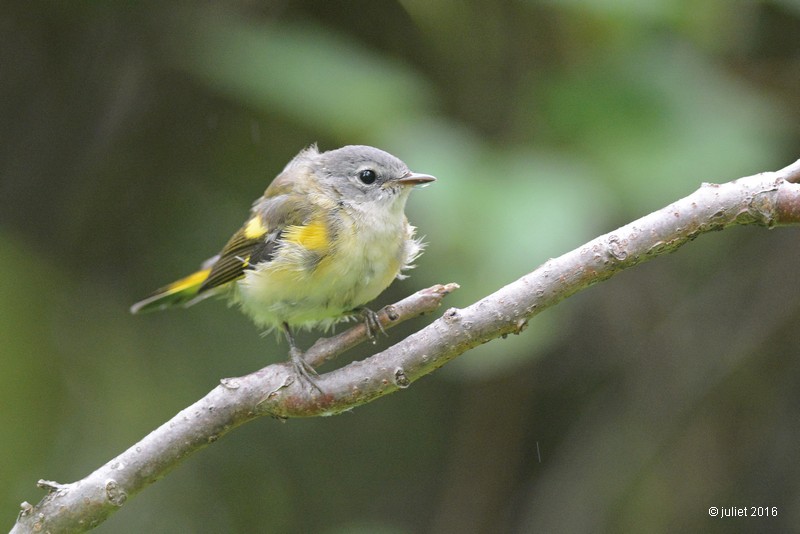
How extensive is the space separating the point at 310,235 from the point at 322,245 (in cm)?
8

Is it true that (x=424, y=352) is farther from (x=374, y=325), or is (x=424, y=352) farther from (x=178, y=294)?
(x=178, y=294)

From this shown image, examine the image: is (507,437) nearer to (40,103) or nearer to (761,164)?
(761,164)

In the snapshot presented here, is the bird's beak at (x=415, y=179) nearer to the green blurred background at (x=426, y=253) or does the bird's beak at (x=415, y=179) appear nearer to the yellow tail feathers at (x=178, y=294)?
the green blurred background at (x=426, y=253)

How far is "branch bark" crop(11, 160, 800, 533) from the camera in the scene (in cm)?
199

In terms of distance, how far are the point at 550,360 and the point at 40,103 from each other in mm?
3299

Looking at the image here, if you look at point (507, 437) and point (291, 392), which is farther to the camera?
point (507, 437)

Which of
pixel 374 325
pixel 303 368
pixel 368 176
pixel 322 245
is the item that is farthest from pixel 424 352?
pixel 368 176

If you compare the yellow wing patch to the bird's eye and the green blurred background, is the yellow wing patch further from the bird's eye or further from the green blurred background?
the green blurred background

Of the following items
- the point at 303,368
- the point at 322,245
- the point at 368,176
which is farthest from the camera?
the point at 368,176

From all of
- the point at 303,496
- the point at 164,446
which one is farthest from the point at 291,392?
the point at 303,496

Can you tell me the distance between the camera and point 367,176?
342cm

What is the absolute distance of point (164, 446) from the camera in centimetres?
210

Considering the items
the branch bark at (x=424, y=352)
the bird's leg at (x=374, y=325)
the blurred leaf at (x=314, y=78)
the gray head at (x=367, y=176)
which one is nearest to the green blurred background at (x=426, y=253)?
the blurred leaf at (x=314, y=78)

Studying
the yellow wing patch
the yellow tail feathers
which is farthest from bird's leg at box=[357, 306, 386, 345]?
the yellow tail feathers
